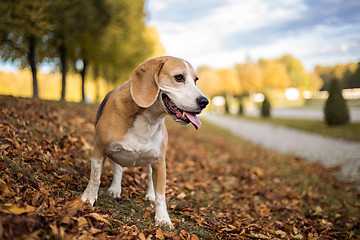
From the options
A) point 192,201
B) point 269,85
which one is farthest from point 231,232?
point 269,85

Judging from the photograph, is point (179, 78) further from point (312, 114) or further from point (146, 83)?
point (312, 114)

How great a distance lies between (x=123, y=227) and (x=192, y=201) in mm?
2050

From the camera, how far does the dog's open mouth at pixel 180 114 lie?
8.90ft

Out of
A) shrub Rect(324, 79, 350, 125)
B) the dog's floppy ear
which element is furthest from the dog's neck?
shrub Rect(324, 79, 350, 125)

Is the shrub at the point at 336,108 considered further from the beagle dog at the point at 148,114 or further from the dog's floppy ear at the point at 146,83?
the dog's floppy ear at the point at 146,83

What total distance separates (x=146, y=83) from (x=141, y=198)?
180 cm

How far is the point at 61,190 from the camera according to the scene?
3.14 m

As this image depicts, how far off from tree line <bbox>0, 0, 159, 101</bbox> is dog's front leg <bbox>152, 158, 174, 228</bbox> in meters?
10.0

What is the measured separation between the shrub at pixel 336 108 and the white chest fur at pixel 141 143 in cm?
1402

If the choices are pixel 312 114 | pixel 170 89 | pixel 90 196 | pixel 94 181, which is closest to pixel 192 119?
pixel 170 89

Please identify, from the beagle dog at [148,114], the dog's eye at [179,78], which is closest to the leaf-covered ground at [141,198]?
the beagle dog at [148,114]

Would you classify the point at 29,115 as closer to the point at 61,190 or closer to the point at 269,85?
the point at 61,190

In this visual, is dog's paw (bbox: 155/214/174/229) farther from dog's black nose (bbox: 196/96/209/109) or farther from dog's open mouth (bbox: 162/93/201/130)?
dog's black nose (bbox: 196/96/209/109)

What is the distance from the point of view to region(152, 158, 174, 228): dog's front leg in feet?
9.88
